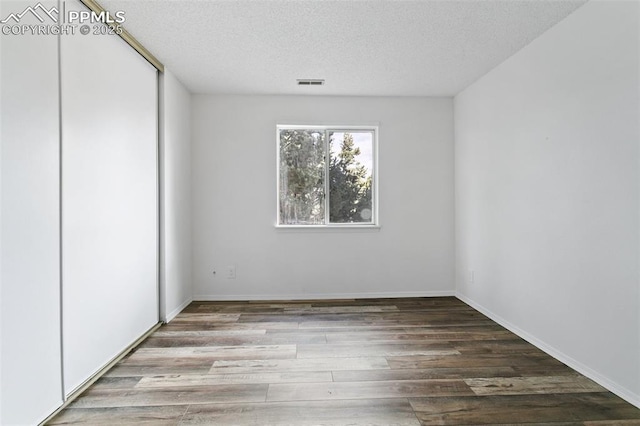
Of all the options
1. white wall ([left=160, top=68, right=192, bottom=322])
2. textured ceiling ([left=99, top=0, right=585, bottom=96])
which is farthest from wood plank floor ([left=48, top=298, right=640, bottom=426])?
textured ceiling ([left=99, top=0, right=585, bottom=96])

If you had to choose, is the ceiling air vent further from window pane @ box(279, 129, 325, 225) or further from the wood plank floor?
the wood plank floor

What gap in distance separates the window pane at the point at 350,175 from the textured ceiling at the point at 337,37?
2.39 ft

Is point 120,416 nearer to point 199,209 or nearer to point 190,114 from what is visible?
point 199,209

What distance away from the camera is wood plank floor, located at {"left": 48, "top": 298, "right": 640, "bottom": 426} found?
183 cm

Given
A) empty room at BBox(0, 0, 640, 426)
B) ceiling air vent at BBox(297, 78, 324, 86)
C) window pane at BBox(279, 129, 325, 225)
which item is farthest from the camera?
window pane at BBox(279, 129, 325, 225)

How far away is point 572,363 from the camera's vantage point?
2.35 m

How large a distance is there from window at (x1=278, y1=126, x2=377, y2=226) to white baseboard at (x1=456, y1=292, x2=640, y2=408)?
1737 millimetres

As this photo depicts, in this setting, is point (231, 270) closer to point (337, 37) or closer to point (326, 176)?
point (326, 176)

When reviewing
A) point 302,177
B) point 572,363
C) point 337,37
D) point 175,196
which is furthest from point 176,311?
point 572,363

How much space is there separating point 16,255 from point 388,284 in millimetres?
3494

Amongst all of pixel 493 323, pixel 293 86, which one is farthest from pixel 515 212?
pixel 293 86

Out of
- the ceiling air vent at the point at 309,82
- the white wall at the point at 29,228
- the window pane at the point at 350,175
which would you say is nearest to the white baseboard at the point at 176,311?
the white wall at the point at 29,228

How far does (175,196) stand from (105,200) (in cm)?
120

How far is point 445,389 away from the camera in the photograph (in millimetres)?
2078
